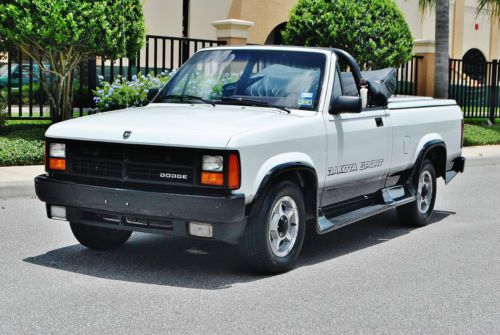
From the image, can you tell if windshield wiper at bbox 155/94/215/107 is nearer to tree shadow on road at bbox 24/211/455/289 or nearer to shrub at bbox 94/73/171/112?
tree shadow on road at bbox 24/211/455/289

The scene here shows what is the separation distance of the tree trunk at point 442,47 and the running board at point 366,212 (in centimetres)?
1211

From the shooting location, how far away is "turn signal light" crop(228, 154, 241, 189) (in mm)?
6730

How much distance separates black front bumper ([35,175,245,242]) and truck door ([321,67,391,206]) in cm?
153

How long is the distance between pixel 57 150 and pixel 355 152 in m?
2.80

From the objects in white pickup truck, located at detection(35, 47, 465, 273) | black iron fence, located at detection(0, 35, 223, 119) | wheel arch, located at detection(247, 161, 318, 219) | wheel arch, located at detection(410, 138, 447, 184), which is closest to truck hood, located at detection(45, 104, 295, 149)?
white pickup truck, located at detection(35, 47, 465, 273)

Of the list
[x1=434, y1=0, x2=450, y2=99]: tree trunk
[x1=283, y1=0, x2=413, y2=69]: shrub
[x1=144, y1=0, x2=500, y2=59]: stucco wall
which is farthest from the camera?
[x1=144, y1=0, x2=500, y2=59]: stucco wall

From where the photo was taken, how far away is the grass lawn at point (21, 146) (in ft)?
43.2

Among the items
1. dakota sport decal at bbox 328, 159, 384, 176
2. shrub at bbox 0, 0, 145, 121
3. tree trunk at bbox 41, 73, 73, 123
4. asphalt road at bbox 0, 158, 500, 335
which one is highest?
shrub at bbox 0, 0, 145, 121

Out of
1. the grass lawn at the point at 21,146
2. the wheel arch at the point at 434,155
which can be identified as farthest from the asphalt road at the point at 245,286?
the grass lawn at the point at 21,146

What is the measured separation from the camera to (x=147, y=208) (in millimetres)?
6875

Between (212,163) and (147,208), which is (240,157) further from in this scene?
(147,208)

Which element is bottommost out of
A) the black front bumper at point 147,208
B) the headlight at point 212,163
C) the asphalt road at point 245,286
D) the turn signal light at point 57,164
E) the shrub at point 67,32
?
the asphalt road at point 245,286

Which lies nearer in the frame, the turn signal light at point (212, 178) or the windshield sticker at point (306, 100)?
the turn signal light at point (212, 178)

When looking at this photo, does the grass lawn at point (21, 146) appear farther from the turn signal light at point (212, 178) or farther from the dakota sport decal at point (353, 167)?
the turn signal light at point (212, 178)
